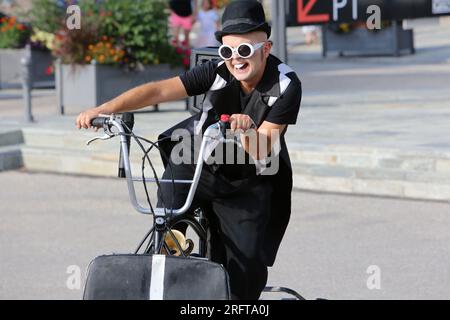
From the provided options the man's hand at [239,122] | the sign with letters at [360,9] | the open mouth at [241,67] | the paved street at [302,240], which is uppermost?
the sign with letters at [360,9]

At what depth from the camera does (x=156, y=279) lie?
13.9 ft

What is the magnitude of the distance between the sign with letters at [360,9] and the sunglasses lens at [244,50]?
24.2 feet

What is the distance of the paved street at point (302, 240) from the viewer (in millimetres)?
7035

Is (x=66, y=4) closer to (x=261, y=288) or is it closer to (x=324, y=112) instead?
(x=324, y=112)

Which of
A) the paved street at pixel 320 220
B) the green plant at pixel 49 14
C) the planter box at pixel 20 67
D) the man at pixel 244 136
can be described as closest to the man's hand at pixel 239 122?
the man at pixel 244 136

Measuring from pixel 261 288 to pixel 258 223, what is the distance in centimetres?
30

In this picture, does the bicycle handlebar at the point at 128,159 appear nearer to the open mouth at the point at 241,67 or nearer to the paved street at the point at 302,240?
the open mouth at the point at 241,67

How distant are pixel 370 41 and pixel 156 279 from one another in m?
20.2

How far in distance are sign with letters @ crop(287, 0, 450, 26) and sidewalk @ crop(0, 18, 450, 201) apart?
3.82ft

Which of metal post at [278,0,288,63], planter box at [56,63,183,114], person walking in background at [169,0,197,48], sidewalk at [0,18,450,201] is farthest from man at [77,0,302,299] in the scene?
person walking in background at [169,0,197,48]

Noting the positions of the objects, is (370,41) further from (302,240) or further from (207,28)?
(302,240)

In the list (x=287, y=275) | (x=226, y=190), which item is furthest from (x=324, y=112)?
(x=226, y=190)

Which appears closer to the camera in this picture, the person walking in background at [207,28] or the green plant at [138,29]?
the green plant at [138,29]

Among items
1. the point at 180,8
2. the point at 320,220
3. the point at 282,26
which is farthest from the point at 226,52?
the point at 180,8
